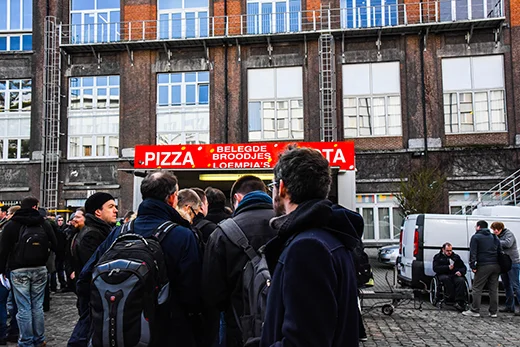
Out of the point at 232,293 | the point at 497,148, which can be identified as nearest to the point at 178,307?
the point at 232,293

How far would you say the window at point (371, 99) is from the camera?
2398cm

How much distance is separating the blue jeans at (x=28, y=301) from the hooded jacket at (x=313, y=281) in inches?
208

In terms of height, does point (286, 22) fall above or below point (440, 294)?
above

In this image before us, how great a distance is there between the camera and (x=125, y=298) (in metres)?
3.31

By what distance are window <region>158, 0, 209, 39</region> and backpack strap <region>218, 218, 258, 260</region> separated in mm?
22657

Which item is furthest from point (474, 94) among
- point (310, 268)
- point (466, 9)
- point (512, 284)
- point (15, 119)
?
point (310, 268)

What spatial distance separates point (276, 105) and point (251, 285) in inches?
853

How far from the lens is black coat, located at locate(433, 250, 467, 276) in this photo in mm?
11984

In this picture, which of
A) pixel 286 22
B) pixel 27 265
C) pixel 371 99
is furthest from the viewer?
pixel 286 22

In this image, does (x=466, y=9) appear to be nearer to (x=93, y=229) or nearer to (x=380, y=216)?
(x=380, y=216)

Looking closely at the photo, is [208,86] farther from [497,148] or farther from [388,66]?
[497,148]

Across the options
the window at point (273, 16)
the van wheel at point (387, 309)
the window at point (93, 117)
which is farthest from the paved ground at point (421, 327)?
the window at point (273, 16)

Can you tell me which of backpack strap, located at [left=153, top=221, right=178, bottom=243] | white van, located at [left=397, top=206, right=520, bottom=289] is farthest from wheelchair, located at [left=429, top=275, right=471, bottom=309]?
backpack strap, located at [left=153, top=221, right=178, bottom=243]

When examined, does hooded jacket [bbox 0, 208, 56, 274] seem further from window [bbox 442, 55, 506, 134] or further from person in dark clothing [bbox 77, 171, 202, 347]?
window [bbox 442, 55, 506, 134]
